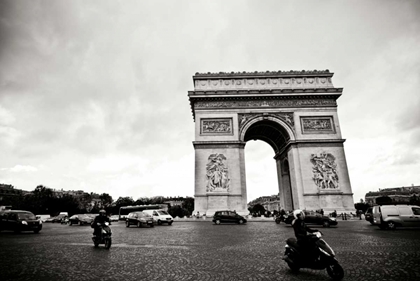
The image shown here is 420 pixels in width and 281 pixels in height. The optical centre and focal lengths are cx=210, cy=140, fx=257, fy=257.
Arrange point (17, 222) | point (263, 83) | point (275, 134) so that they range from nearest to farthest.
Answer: point (17, 222), point (263, 83), point (275, 134)

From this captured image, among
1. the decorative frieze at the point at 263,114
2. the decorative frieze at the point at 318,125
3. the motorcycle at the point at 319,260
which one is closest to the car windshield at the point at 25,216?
the motorcycle at the point at 319,260

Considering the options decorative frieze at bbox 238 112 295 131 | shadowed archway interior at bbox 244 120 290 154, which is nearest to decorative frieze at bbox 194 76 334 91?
decorative frieze at bbox 238 112 295 131

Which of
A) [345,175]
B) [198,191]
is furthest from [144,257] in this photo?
[345,175]

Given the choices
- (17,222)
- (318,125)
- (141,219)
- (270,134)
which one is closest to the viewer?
(17,222)

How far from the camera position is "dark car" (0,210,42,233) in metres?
13.9

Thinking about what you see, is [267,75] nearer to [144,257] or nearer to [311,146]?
[311,146]

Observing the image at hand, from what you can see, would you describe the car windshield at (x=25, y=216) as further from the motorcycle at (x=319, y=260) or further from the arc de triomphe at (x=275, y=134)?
the motorcycle at (x=319, y=260)

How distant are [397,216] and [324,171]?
12911 millimetres

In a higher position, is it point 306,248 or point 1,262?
point 306,248

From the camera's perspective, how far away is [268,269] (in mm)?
4797

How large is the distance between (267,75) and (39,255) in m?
28.0

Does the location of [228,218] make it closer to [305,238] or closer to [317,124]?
[317,124]

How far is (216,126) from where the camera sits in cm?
2856

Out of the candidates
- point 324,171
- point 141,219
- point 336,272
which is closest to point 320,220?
point 324,171
